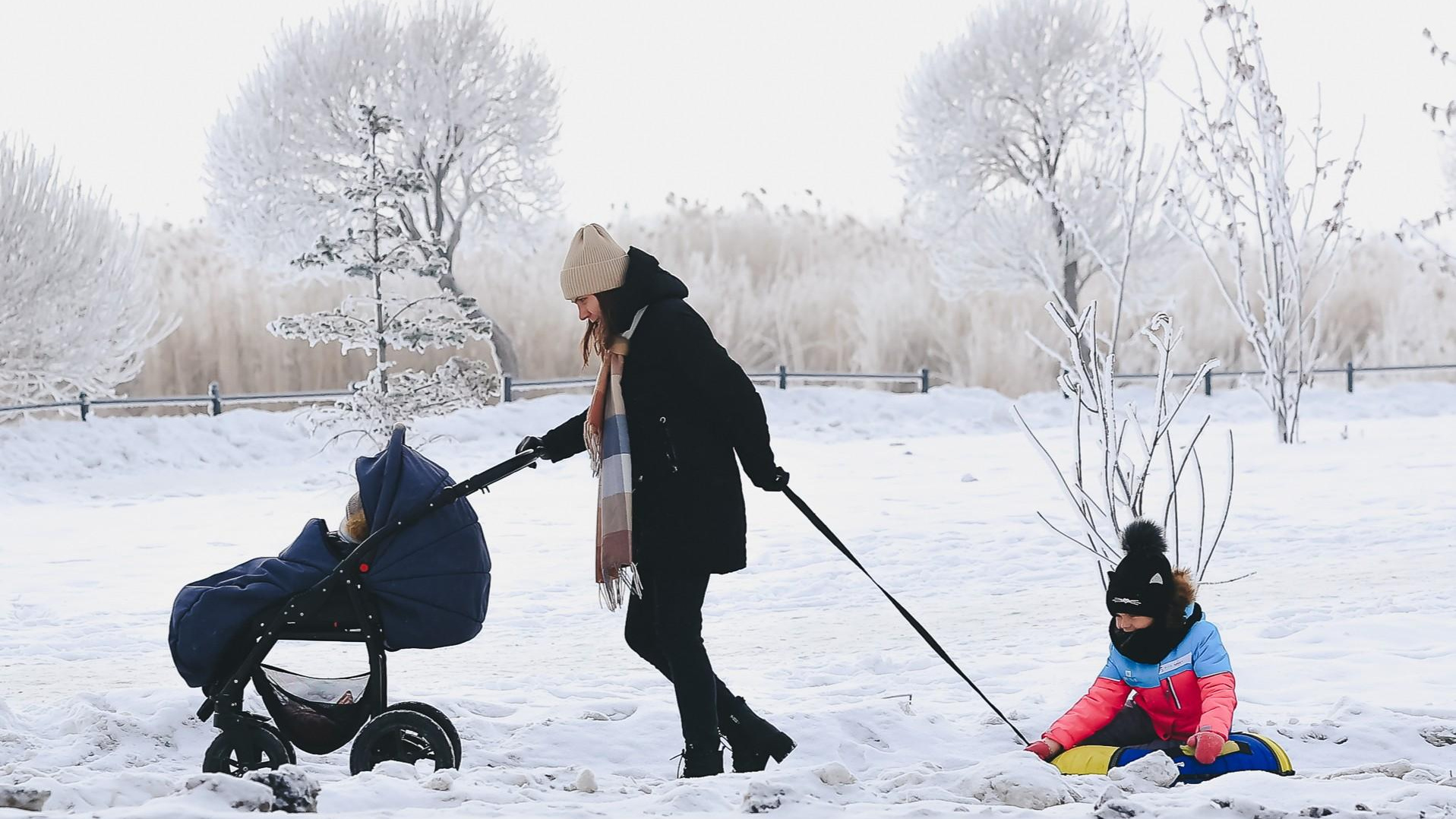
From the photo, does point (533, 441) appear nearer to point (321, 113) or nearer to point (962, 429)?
point (962, 429)

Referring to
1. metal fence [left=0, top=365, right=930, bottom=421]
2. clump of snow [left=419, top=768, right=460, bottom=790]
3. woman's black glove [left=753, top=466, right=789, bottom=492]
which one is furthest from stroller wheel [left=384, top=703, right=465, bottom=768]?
metal fence [left=0, top=365, right=930, bottom=421]

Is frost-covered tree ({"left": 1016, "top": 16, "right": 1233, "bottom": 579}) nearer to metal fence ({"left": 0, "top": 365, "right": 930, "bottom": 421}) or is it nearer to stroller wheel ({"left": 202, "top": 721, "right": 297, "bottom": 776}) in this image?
stroller wheel ({"left": 202, "top": 721, "right": 297, "bottom": 776})

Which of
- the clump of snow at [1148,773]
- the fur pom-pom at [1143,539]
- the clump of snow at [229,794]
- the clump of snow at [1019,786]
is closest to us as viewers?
the clump of snow at [229,794]

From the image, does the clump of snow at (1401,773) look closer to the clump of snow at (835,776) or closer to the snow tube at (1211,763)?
the snow tube at (1211,763)

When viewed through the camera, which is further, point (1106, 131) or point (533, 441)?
point (1106, 131)

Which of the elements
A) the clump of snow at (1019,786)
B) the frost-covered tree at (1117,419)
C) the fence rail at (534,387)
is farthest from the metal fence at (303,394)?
the clump of snow at (1019,786)

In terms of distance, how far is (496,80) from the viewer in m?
23.7

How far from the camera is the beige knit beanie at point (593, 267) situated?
157 inches

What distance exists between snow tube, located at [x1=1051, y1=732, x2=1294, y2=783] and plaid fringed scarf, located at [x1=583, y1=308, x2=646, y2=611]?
4.77 feet

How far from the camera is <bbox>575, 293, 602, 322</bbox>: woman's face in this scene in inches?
159

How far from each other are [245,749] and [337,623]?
0.44m

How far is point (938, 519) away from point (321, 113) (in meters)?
15.5

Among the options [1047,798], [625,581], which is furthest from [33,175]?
[1047,798]

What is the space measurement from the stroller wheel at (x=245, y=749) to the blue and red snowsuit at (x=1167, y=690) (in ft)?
7.66
